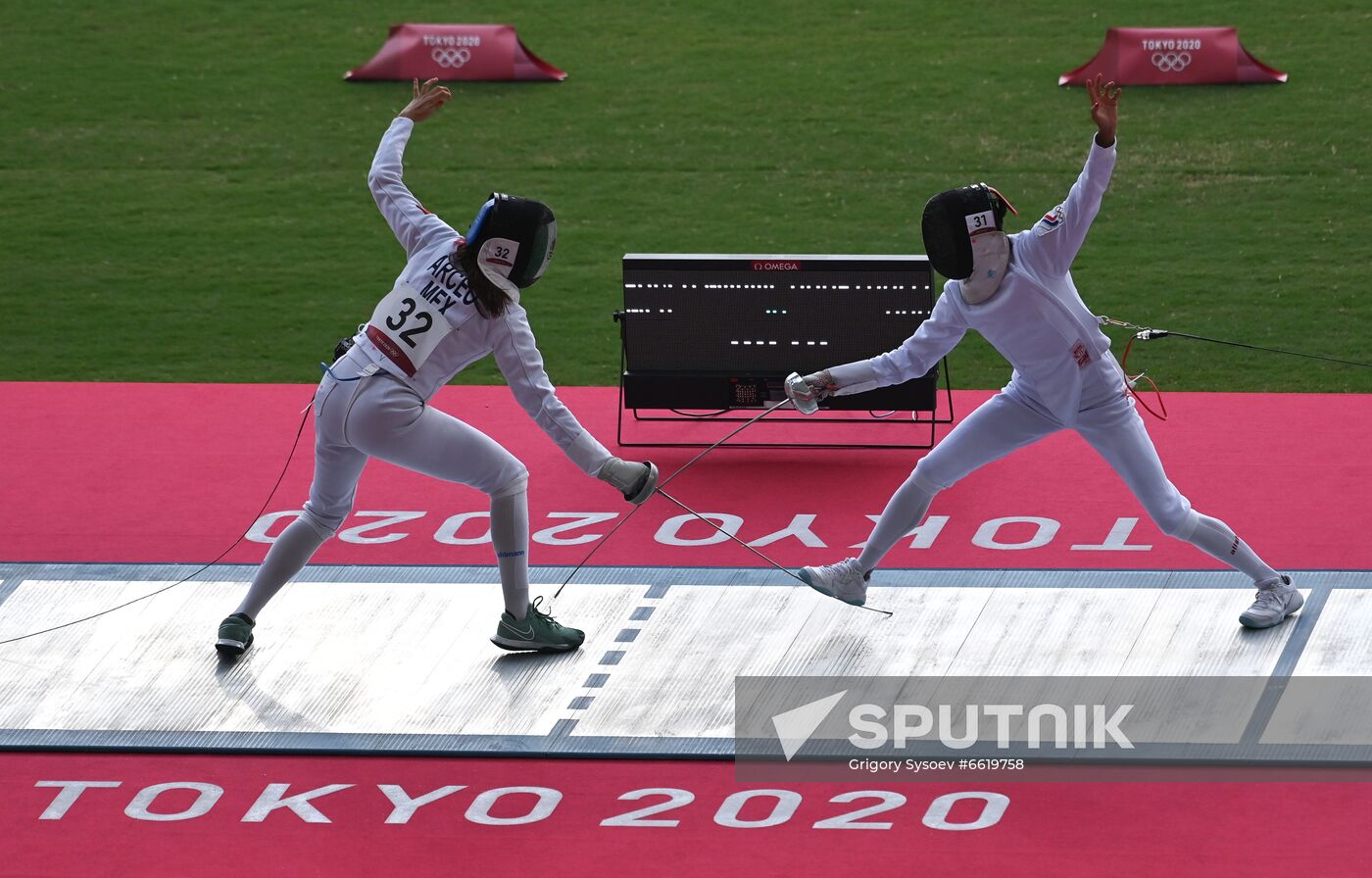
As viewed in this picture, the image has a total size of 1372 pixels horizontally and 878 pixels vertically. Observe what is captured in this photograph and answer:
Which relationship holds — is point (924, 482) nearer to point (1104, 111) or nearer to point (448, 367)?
point (1104, 111)

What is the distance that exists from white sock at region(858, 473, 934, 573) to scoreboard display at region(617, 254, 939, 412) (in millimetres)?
1699

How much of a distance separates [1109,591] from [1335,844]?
1773 mm

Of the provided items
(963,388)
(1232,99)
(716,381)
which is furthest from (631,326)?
(1232,99)

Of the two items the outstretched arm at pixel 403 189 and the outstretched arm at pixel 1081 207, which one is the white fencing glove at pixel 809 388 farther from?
the outstretched arm at pixel 403 189

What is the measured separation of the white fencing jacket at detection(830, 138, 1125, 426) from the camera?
18.0 ft

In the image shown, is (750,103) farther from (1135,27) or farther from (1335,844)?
(1335,844)

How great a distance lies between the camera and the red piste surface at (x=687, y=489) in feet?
22.4

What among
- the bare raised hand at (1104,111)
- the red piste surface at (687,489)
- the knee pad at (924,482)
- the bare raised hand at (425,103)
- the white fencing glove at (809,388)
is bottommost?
the red piste surface at (687,489)

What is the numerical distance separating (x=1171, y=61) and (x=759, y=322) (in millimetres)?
7302

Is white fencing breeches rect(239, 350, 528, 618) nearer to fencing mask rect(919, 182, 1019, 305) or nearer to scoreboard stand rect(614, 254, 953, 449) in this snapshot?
fencing mask rect(919, 182, 1019, 305)

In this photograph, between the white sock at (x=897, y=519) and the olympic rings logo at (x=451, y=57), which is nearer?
the white sock at (x=897, y=519)

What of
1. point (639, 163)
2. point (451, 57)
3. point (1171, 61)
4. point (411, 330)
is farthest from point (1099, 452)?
point (451, 57)

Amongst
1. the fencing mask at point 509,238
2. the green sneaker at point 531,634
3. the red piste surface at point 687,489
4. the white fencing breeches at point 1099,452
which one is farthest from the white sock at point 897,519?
the fencing mask at point 509,238

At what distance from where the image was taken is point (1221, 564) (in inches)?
259
